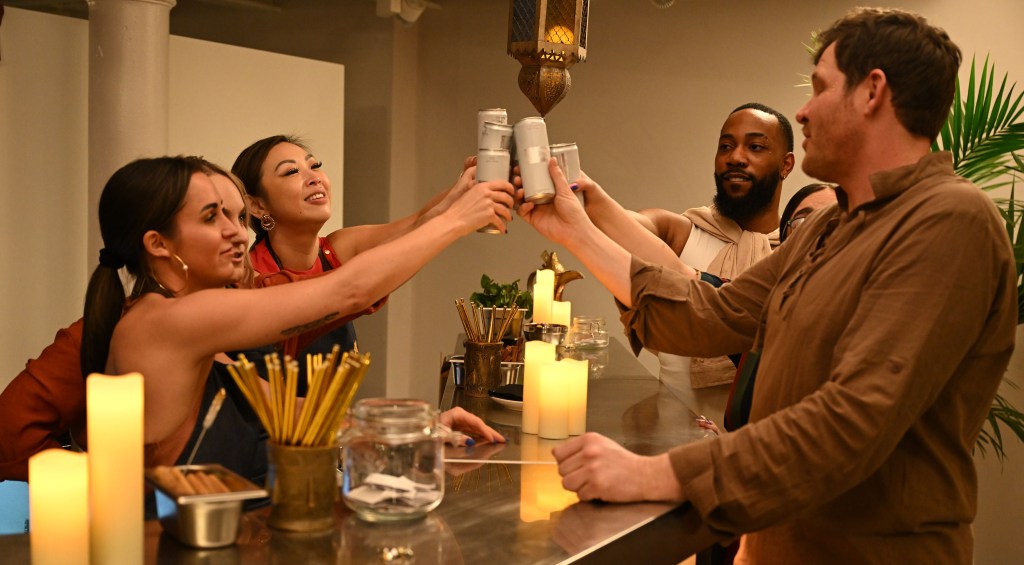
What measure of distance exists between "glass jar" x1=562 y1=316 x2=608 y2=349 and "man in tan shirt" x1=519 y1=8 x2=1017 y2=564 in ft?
4.17

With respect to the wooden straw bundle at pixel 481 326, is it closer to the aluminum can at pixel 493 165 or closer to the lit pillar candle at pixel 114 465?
the aluminum can at pixel 493 165

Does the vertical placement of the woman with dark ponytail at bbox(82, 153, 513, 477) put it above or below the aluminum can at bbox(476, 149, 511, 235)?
below

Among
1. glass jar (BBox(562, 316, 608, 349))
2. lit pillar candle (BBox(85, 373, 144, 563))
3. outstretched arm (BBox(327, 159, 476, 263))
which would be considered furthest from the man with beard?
lit pillar candle (BBox(85, 373, 144, 563))

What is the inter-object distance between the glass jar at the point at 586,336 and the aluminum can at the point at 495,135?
824 mm

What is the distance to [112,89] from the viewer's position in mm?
4621

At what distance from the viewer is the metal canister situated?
2633 mm

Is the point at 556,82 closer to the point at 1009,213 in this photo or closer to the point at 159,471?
the point at 159,471

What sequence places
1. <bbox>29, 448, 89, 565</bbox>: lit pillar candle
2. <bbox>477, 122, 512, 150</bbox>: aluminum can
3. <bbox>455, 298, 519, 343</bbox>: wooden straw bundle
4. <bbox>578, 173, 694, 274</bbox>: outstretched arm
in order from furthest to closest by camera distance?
<bbox>578, 173, 694, 274</bbox>: outstretched arm < <bbox>455, 298, 519, 343</bbox>: wooden straw bundle < <bbox>477, 122, 512, 150</bbox>: aluminum can < <bbox>29, 448, 89, 565</bbox>: lit pillar candle

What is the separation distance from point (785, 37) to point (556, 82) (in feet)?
12.1

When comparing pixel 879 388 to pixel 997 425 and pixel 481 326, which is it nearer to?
pixel 481 326

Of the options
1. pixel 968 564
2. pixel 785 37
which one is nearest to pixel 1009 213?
pixel 785 37

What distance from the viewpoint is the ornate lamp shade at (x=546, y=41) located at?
2.69m

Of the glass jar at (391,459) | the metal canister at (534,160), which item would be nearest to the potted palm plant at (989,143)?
the metal canister at (534,160)

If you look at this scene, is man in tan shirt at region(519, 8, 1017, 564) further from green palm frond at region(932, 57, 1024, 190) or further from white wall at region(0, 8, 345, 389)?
white wall at region(0, 8, 345, 389)
